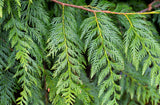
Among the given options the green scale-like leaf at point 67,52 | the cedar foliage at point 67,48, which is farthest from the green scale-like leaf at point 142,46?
the green scale-like leaf at point 67,52

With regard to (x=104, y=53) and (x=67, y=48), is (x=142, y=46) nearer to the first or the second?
(x=104, y=53)

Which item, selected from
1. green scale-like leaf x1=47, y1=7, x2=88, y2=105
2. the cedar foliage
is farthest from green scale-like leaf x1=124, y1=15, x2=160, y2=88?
green scale-like leaf x1=47, y1=7, x2=88, y2=105

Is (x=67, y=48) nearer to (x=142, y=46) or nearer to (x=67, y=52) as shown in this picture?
(x=67, y=52)

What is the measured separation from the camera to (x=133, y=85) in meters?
1.66

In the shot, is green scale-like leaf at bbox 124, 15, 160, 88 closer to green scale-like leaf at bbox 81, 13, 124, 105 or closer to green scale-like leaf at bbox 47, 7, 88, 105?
green scale-like leaf at bbox 81, 13, 124, 105

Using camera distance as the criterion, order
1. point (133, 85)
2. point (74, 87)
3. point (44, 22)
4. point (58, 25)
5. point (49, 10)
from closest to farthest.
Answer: point (74, 87), point (58, 25), point (44, 22), point (49, 10), point (133, 85)

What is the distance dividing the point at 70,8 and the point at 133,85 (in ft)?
3.54

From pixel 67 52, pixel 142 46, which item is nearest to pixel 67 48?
pixel 67 52

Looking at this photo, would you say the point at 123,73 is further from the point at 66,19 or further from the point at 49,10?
the point at 49,10

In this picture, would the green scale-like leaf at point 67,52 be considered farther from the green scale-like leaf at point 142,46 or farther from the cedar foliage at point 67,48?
the green scale-like leaf at point 142,46

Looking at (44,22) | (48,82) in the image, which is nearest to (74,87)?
(48,82)

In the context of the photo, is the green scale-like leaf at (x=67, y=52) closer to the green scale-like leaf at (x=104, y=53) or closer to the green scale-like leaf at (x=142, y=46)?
the green scale-like leaf at (x=104, y=53)

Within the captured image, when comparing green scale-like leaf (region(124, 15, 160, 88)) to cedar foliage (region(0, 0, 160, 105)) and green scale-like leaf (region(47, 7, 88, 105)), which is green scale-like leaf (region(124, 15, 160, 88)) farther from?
green scale-like leaf (region(47, 7, 88, 105))

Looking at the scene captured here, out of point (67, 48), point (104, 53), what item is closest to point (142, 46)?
point (104, 53)
